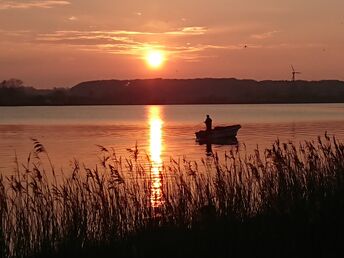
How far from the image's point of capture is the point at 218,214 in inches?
415

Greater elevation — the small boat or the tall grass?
the tall grass

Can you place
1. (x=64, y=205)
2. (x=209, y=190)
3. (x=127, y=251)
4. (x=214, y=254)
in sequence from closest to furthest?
(x=214, y=254) < (x=127, y=251) < (x=64, y=205) < (x=209, y=190)

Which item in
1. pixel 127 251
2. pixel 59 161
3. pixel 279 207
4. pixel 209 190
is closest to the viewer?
pixel 127 251

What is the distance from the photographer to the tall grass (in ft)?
29.7

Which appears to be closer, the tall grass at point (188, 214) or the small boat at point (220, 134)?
the tall grass at point (188, 214)

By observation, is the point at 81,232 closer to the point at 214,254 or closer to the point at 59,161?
the point at 214,254

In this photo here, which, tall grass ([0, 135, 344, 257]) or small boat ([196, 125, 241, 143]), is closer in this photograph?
tall grass ([0, 135, 344, 257])

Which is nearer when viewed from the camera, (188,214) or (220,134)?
(188,214)

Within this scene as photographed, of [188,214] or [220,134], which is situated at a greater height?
[188,214]

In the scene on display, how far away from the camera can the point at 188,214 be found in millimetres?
11070

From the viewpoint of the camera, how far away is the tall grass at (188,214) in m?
9.04

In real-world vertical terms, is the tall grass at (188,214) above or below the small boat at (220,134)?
above

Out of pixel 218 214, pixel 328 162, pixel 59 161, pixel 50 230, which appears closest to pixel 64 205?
pixel 50 230

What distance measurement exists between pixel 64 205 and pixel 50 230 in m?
0.59
